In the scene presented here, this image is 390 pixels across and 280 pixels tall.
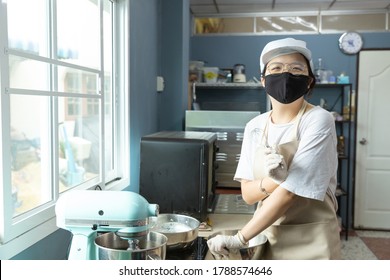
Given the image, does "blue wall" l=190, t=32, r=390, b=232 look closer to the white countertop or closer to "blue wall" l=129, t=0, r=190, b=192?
"blue wall" l=129, t=0, r=190, b=192

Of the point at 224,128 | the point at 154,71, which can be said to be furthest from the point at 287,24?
the point at 154,71

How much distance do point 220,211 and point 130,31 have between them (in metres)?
1.05

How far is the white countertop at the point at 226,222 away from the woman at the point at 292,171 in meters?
0.35

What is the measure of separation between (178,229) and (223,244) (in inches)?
11.3

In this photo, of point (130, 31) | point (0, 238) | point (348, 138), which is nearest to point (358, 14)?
point (348, 138)

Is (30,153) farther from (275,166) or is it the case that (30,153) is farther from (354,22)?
(354,22)

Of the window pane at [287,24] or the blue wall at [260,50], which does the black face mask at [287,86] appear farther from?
the window pane at [287,24]

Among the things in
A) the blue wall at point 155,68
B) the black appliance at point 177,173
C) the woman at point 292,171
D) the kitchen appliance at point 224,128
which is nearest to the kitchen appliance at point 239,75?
the blue wall at point 155,68

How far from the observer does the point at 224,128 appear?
2486mm

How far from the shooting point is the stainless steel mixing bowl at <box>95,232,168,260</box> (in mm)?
814

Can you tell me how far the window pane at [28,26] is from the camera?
1.14 metres

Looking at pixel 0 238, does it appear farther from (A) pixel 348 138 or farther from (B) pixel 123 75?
(A) pixel 348 138

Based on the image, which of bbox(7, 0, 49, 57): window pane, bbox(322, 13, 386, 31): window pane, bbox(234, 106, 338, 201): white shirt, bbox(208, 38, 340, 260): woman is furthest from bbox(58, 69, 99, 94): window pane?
bbox(322, 13, 386, 31): window pane

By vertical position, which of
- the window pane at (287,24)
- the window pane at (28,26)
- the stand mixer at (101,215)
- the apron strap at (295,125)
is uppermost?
the window pane at (287,24)
